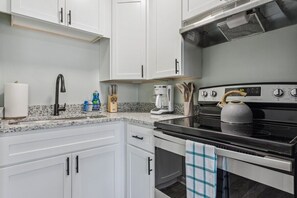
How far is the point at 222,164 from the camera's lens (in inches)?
33.8

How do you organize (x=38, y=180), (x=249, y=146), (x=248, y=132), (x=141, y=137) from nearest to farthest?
(x=249, y=146)
(x=248, y=132)
(x=38, y=180)
(x=141, y=137)

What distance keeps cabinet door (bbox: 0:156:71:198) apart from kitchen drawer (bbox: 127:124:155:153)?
1.67 feet

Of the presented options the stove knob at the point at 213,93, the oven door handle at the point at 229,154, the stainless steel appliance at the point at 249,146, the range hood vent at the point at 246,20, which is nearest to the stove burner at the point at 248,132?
the stainless steel appliance at the point at 249,146

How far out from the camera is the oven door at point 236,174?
681 millimetres

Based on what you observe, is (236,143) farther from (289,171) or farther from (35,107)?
(35,107)

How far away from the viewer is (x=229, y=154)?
823mm

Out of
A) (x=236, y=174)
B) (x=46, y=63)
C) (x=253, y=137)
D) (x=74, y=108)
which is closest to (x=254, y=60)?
(x=253, y=137)

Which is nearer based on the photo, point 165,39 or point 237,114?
point 237,114

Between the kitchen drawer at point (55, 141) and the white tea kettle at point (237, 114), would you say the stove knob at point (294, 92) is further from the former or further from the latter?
the kitchen drawer at point (55, 141)

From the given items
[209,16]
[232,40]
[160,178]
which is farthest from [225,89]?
[160,178]

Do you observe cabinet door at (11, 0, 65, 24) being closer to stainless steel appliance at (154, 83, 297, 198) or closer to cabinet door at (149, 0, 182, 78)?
cabinet door at (149, 0, 182, 78)

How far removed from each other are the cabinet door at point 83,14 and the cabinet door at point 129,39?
0.21m

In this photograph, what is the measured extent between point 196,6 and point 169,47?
40 cm

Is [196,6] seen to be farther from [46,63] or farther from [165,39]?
[46,63]
